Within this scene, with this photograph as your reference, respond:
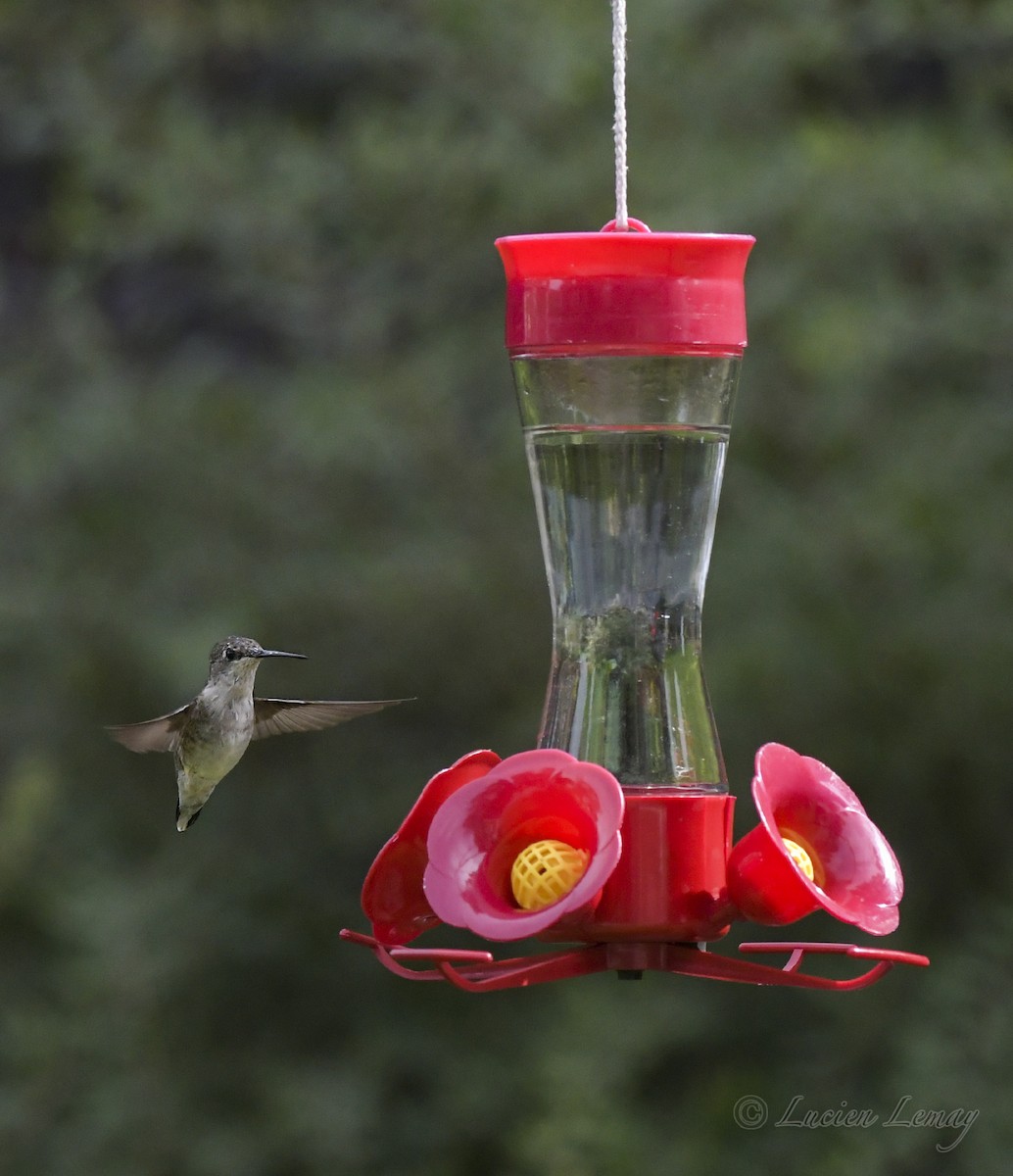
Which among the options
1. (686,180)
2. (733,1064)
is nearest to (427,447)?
(686,180)

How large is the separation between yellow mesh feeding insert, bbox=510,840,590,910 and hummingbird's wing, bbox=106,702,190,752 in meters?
1.19

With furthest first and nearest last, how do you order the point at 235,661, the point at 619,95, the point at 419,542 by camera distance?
→ the point at 419,542
the point at 235,661
the point at 619,95

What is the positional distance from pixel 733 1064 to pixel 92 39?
5.12 metres

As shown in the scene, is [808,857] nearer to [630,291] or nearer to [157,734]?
[630,291]

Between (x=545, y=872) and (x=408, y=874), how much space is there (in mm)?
277

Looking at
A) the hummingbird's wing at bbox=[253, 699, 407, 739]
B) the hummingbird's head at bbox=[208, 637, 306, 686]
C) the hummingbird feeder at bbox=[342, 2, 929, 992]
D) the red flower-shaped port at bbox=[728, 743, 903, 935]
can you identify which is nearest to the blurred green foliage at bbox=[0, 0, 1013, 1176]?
the hummingbird's wing at bbox=[253, 699, 407, 739]

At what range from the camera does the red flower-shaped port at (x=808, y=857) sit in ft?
7.75

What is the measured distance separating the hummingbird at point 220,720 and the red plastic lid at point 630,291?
1177 millimetres

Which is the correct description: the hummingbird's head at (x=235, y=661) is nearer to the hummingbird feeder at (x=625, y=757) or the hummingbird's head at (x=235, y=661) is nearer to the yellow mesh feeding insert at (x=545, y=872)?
the hummingbird feeder at (x=625, y=757)

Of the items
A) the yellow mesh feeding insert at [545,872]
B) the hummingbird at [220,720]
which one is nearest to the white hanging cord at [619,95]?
the yellow mesh feeding insert at [545,872]

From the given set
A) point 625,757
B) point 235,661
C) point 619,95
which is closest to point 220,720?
point 235,661

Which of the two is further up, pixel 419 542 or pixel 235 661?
pixel 235 661

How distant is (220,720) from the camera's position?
3.54 m

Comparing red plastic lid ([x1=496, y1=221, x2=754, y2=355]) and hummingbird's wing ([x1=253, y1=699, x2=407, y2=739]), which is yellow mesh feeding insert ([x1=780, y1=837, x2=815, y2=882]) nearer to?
red plastic lid ([x1=496, y1=221, x2=754, y2=355])
